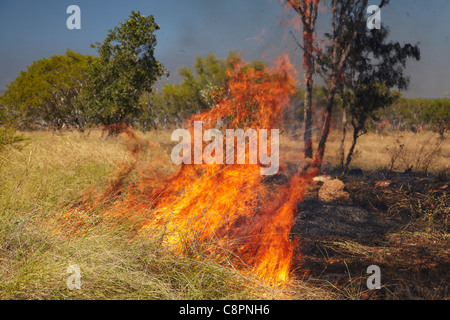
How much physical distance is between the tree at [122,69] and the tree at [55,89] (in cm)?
493

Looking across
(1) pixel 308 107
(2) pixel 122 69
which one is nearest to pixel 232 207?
(1) pixel 308 107

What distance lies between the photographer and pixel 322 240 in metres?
5.27

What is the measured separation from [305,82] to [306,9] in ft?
8.58

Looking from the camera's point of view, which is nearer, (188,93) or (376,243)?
(376,243)

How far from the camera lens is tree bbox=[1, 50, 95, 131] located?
19109 millimetres

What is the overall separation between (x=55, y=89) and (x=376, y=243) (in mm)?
20263

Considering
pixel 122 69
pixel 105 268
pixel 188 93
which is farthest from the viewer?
pixel 188 93

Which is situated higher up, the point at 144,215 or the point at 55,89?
the point at 55,89

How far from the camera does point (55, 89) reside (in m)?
19.7

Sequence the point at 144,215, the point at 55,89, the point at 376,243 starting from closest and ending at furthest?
1. the point at 144,215
2. the point at 376,243
3. the point at 55,89

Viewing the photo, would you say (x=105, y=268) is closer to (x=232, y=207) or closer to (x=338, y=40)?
(x=232, y=207)

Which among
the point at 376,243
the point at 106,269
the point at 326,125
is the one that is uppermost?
the point at 326,125

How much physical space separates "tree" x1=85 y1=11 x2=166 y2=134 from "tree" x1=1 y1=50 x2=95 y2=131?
16.2 feet
